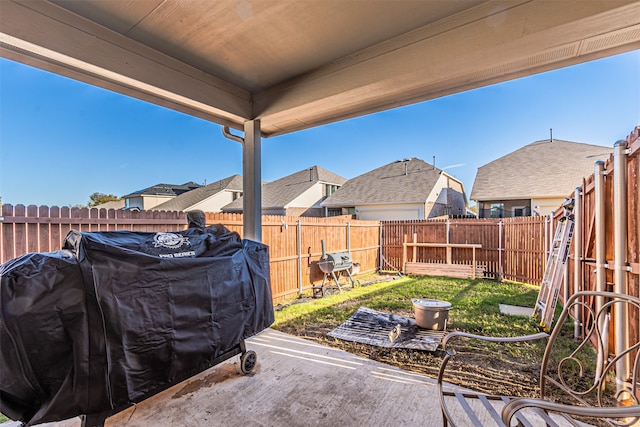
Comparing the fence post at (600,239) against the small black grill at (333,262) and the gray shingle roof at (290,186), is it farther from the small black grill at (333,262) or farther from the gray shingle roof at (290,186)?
the gray shingle roof at (290,186)

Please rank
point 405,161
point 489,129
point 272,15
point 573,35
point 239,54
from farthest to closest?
point 405,161 < point 489,129 < point 239,54 < point 272,15 < point 573,35

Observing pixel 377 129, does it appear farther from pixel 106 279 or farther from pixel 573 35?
pixel 106 279

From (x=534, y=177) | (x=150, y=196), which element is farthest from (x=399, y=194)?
(x=150, y=196)

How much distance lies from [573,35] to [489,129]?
15.0m

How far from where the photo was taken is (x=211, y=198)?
18.6 meters

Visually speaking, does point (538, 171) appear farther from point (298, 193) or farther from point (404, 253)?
point (298, 193)

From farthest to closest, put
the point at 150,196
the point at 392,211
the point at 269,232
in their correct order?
the point at 150,196 < the point at 392,211 < the point at 269,232

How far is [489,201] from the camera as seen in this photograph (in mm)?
13125

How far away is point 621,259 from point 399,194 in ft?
43.2

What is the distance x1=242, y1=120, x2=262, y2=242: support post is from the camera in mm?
3410

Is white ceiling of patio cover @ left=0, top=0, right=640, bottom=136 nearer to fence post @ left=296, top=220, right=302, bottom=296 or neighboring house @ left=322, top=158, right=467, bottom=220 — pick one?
fence post @ left=296, top=220, right=302, bottom=296

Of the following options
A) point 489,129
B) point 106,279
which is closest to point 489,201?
Answer: point 489,129

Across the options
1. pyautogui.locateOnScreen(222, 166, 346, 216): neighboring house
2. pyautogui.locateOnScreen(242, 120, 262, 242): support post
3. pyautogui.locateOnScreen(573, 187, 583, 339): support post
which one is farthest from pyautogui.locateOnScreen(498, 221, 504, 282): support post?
pyautogui.locateOnScreen(222, 166, 346, 216): neighboring house

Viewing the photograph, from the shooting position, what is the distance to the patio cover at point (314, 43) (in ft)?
5.77
